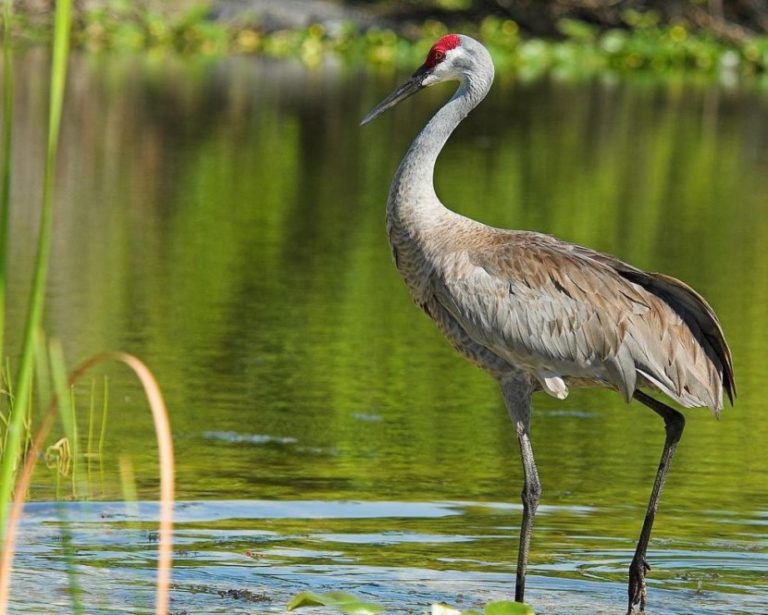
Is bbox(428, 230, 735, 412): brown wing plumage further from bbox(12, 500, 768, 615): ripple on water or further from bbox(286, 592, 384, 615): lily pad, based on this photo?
bbox(286, 592, 384, 615): lily pad

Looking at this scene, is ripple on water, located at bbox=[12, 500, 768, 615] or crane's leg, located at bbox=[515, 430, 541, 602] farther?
crane's leg, located at bbox=[515, 430, 541, 602]

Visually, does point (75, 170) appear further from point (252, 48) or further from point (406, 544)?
point (252, 48)

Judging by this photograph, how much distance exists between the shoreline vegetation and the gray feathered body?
2200cm

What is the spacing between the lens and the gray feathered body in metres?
5.47

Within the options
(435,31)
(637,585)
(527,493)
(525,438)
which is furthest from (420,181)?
(435,31)

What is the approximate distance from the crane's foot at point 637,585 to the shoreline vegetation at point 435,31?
22.4m

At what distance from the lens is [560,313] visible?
5.53 m

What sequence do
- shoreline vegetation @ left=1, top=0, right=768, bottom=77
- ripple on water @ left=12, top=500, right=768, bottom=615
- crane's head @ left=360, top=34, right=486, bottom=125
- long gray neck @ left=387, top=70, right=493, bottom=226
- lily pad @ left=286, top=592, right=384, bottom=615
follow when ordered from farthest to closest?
shoreline vegetation @ left=1, top=0, right=768, bottom=77, crane's head @ left=360, top=34, right=486, bottom=125, long gray neck @ left=387, top=70, right=493, bottom=226, ripple on water @ left=12, top=500, right=768, bottom=615, lily pad @ left=286, top=592, right=384, bottom=615

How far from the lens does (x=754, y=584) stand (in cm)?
555

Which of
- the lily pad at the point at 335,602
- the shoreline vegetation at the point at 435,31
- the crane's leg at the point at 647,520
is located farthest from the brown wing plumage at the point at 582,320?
the shoreline vegetation at the point at 435,31

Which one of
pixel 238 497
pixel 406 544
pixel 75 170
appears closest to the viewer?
pixel 406 544

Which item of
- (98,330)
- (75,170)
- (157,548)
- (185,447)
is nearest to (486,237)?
(157,548)

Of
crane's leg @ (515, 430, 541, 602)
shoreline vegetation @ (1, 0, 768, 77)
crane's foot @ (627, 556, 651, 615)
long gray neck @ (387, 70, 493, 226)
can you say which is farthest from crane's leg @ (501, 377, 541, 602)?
shoreline vegetation @ (1, 0, 768, 77)

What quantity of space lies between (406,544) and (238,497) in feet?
2.69
